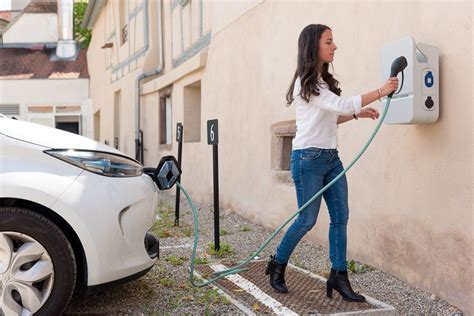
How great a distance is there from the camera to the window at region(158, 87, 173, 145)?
1146 centimetres

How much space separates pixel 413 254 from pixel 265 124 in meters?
2.97

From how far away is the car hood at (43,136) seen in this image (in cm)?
313

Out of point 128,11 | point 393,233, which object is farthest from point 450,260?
point 128,11

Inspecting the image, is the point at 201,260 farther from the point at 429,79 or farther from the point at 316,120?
the point at 429,79

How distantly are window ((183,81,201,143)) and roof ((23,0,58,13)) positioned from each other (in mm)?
18170

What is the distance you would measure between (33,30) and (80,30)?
2.34 metres

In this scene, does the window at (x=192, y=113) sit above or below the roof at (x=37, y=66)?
below

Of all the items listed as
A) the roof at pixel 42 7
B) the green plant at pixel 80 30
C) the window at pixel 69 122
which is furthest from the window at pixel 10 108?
the roof at pixel 42 7

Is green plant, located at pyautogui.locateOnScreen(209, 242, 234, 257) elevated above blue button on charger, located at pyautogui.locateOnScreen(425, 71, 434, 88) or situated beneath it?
situated beneath

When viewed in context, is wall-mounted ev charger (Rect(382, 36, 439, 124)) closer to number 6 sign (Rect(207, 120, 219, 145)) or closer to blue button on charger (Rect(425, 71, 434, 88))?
blue button on charger (Rect(425, 71, 434, 88))

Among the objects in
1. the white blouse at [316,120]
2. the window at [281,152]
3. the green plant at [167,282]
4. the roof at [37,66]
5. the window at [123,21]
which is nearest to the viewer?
the white blouse at [316,120]

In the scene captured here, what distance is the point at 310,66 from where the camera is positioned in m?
3.38

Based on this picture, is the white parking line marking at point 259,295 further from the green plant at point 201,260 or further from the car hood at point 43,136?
the car hood at point 43,136

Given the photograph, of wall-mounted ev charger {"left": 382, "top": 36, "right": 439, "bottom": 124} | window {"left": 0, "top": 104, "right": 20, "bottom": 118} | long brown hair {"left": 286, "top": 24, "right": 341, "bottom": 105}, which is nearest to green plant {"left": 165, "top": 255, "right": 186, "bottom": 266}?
long brown hair {"left": 286, "top": 24, "right": 341, "bottom": 105}
